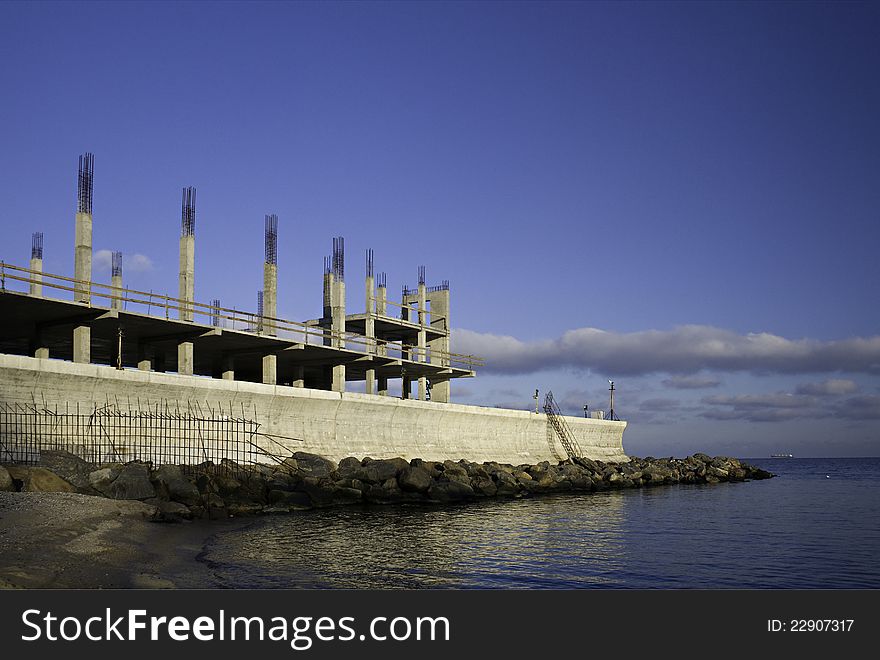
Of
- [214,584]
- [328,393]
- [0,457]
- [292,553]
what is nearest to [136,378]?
[0,457]

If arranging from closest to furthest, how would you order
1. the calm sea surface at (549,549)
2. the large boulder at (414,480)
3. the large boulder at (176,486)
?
1. the calm sea surface at (549,549)
2. the large boulder at (176,486)
3. the large boulder at (414,480)

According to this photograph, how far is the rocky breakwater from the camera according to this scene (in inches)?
998

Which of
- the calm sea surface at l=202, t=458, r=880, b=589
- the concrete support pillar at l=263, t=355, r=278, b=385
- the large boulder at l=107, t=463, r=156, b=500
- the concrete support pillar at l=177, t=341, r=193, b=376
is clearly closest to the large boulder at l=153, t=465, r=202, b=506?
the large boulder at l=107, t=463, r=156, b=500

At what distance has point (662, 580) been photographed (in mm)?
18125

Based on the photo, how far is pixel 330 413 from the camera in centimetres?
3819

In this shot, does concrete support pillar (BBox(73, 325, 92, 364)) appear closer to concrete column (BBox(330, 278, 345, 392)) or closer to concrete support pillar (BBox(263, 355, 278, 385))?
concrete support pillar (BBox(263, 355, 278, 385))

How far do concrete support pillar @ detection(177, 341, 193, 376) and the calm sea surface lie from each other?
11.2 meters

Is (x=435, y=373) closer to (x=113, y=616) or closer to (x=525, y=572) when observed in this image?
(x=525, y=572)

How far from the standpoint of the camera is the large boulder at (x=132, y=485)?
25.4 meters

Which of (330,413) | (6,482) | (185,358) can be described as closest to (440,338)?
(330,413)

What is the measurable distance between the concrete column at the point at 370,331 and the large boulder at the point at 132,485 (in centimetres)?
2441

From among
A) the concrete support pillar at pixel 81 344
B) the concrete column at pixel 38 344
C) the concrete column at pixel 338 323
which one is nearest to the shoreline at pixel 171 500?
the concrete support pillar at pixel 81 344

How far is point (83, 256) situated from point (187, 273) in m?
5.80

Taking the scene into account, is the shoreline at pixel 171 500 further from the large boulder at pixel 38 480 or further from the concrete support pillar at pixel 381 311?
the concrete support pillar at pixel 381 311
